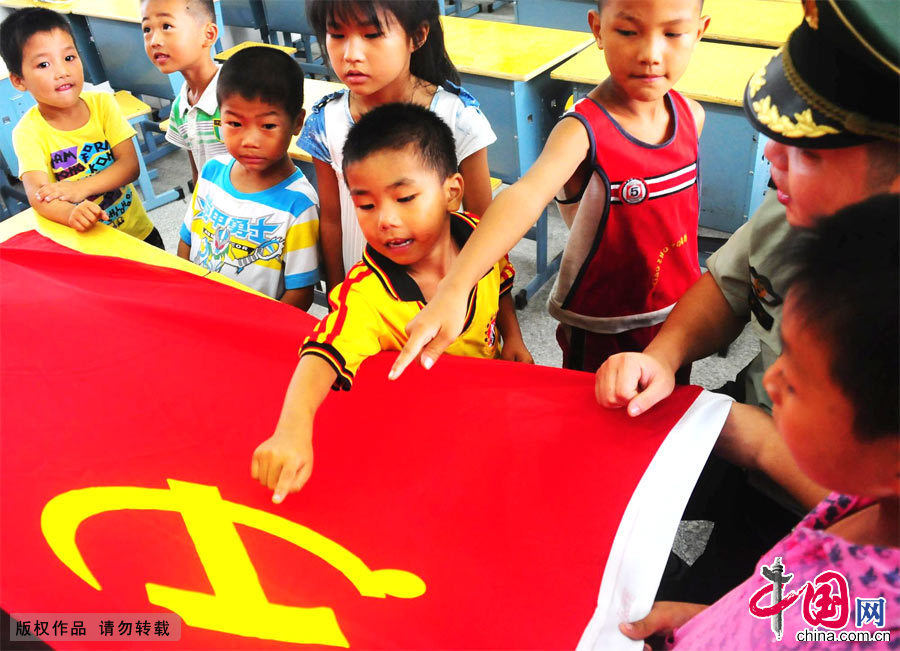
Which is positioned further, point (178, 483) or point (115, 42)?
point (115, 42)

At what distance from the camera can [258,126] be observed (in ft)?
5.19

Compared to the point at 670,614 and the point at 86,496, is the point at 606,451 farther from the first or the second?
the point at 86,496

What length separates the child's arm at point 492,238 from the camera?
2.99 feet

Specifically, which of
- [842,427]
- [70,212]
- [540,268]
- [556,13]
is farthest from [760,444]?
[556,13]

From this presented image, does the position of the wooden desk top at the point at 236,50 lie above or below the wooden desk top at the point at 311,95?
above

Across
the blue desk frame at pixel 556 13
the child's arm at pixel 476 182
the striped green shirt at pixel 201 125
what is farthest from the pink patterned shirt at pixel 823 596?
the blue desk frame at pixel 556 13

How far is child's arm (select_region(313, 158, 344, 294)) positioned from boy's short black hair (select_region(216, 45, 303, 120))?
6.4 inches

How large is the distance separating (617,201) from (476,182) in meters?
0.32

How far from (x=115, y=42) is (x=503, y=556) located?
3.98 meters

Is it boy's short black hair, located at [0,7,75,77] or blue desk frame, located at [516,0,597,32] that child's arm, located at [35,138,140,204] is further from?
blue desk frame, located at [516,0,597,32]

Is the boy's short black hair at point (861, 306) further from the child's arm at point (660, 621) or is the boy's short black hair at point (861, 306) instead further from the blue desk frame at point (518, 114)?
the blue desk frame at point (518, 114)

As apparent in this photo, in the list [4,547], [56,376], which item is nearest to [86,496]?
[4,547]

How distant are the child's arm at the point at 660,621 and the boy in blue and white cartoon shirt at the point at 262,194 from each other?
1066 mm

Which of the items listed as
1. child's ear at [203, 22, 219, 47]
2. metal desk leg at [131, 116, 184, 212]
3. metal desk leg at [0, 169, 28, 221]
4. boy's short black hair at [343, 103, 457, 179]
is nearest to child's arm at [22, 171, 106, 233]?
child's ear at [203, 22, 219, 47]
